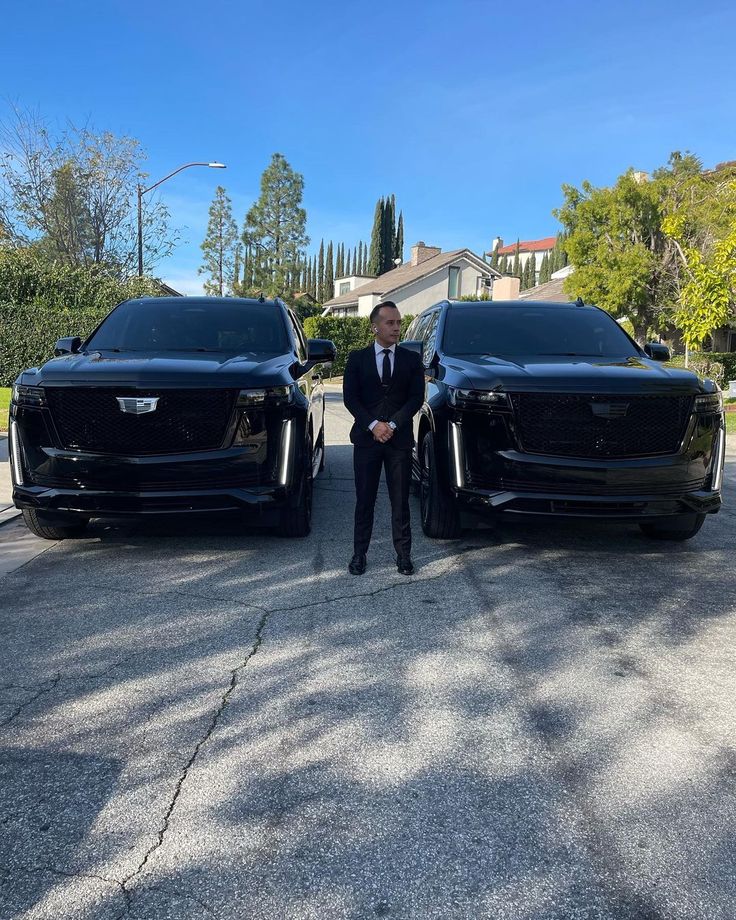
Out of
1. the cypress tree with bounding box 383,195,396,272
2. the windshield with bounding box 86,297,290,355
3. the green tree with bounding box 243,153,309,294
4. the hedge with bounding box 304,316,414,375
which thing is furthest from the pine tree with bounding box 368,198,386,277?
the windshield with bounding box 86,297,290,355

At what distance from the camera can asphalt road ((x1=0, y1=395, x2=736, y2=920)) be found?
2113 millimetres

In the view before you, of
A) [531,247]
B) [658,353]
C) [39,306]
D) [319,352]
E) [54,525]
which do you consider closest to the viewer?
[54,525]

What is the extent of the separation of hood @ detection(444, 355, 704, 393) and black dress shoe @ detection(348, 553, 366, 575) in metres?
1.38

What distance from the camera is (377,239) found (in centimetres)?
9481

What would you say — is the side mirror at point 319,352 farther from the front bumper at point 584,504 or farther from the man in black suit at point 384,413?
the front bumper at point 584,504

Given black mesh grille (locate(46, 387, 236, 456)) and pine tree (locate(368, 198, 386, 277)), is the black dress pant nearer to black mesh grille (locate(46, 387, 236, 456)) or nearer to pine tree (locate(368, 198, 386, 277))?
black mesh grille (locate(46, 387, 236, 456))

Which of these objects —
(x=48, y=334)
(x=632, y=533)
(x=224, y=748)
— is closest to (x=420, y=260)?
(x=48, y=334)

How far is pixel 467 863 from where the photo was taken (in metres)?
2.20

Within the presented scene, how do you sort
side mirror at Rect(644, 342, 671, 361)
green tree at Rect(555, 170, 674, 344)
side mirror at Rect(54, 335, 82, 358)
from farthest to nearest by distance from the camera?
green tree at Rect(555, 170, 674, 344) < side mirror at Rect(644, 342, 671, 361) < side mirror at Rect(54, 335, 82, 358)

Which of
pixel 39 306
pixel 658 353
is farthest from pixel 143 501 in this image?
pixel 39 306

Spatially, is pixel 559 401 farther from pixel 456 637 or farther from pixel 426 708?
pixel 426 708

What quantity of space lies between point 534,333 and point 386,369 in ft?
6.89

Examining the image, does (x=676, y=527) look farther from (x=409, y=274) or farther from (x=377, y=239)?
(x=377, y=239)

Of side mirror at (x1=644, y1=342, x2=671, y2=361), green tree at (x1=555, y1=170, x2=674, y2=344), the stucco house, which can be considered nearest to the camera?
side mirror at (x1=644, y1=342, x2=671, y2=361)
